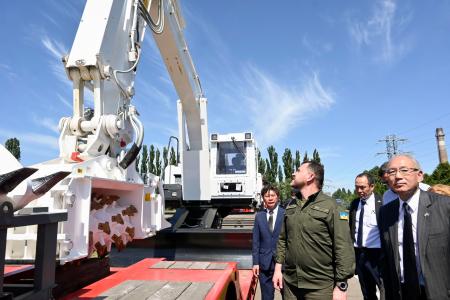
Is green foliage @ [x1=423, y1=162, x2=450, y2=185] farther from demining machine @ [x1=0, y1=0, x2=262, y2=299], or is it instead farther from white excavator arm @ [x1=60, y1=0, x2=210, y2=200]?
white excavator arm @ [x1=60, y1=0, x2=210, y2=200]

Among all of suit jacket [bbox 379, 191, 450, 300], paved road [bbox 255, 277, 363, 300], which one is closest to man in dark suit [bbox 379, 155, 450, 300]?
suit jacket [bbox 379, 191, 450, 300]

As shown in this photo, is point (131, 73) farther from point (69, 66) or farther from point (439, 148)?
point (439, 148)

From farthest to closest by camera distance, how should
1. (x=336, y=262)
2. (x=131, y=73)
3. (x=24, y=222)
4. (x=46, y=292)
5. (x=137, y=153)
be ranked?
(x=131, y=73)
(x=137, y=153)
(x=336, y=262)
(x=46, y=292)
(x=24, y=222)

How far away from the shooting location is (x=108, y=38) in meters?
3.78

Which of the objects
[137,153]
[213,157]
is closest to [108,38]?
[137,153]

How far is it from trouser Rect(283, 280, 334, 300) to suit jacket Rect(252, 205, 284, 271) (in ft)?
3.25

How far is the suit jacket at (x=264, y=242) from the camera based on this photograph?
162 inches

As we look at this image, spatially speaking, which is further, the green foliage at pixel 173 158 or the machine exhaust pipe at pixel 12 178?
the green foliage at pixel 173 158

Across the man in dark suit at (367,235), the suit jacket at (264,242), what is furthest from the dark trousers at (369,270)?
the suit jacket at (264,242)

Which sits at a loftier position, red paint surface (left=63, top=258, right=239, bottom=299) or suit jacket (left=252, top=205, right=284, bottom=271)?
suit jacket (left=252, top=205, right=284, bottom=271)

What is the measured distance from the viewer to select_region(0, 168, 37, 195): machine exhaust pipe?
144 cm

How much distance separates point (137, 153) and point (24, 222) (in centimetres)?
221

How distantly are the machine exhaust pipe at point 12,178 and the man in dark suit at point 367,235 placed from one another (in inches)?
148

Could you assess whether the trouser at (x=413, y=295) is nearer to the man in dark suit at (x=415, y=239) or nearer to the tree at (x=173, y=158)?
the man in dark suit at (x=415, y=239)
